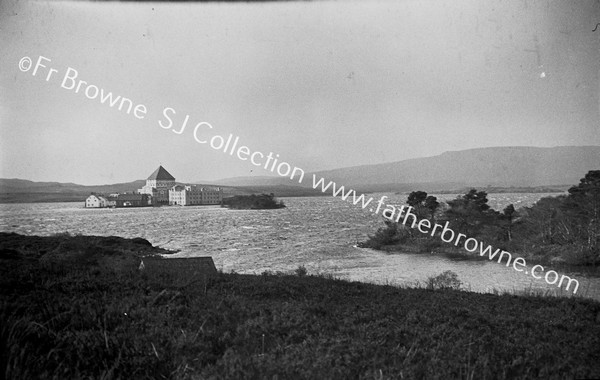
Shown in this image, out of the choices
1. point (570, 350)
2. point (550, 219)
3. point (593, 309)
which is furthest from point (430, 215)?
point (570, 350)

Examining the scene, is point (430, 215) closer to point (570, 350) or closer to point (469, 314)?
point (469, 314)

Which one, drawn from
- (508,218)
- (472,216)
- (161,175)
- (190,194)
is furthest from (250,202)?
(508,218)

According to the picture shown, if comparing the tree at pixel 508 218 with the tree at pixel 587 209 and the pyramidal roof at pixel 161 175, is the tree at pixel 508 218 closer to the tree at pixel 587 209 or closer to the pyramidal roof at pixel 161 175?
the tree at pixel 587 209

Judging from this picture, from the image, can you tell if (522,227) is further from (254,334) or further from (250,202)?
(254,334)

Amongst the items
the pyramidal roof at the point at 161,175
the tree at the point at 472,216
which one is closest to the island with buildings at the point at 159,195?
the pyramidal roof at the point at 161,175

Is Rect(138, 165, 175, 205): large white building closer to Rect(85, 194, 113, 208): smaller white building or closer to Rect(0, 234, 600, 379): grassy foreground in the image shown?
Rect(85, 194, 113, 208): smaller white building

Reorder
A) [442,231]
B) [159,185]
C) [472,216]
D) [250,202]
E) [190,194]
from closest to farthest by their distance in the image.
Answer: [159,185], [190,194], [250,202], [472,216], [442,231]
